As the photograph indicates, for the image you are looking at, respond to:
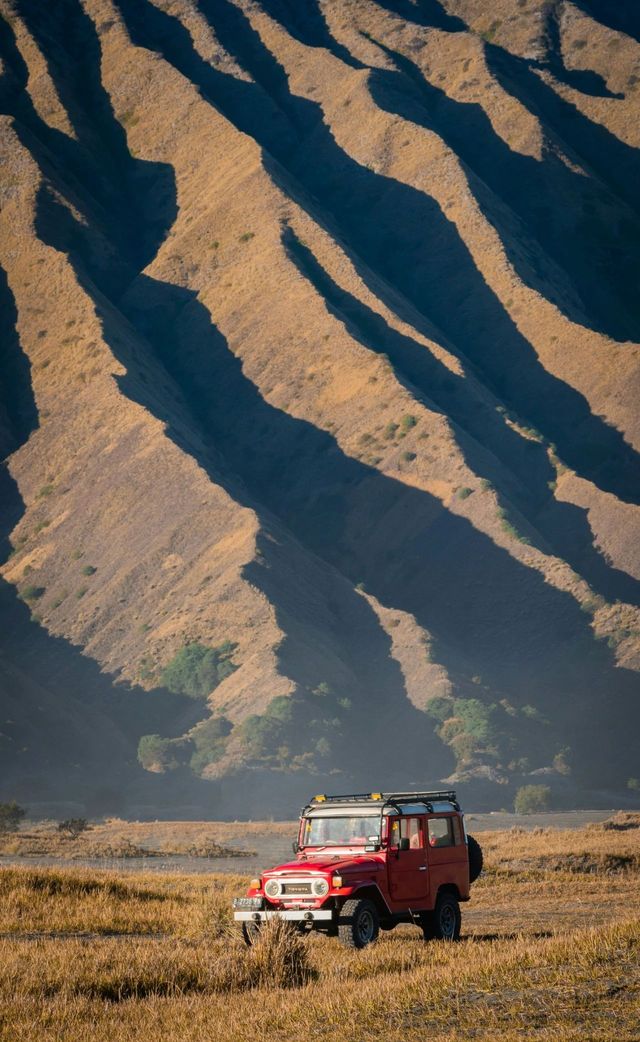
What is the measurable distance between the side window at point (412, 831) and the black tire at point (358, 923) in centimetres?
123

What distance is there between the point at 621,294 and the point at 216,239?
4741 cm

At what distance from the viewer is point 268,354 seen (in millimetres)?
123312

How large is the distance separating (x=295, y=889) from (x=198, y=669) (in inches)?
2950

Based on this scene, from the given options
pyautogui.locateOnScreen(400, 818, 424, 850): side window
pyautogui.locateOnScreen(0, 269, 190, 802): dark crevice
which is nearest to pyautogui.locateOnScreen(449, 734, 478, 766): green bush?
pyautogui.locateOnScreen(0, 269, 190, 802): dark crevice

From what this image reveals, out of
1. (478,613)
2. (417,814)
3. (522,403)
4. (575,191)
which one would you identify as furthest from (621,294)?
(417,814)

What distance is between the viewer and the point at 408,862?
1872 centimetres

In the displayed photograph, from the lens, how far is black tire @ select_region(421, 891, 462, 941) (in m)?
19.1

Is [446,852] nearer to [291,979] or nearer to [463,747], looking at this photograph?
[291,979]

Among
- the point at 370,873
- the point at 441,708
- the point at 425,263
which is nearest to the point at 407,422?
the point at 441,708

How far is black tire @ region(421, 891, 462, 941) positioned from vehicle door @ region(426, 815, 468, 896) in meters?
0.23

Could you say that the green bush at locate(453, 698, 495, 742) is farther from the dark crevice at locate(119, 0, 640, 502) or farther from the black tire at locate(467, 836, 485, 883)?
the black tire at locate(467, 836, 485, 883)

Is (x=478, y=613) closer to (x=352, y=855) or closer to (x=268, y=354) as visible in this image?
(x=268, y=354)

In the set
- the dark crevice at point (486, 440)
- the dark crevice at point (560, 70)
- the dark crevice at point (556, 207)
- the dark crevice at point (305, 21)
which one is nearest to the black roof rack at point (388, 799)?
the dark crevice at point (486, 440)

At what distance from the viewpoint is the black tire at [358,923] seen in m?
17.5
